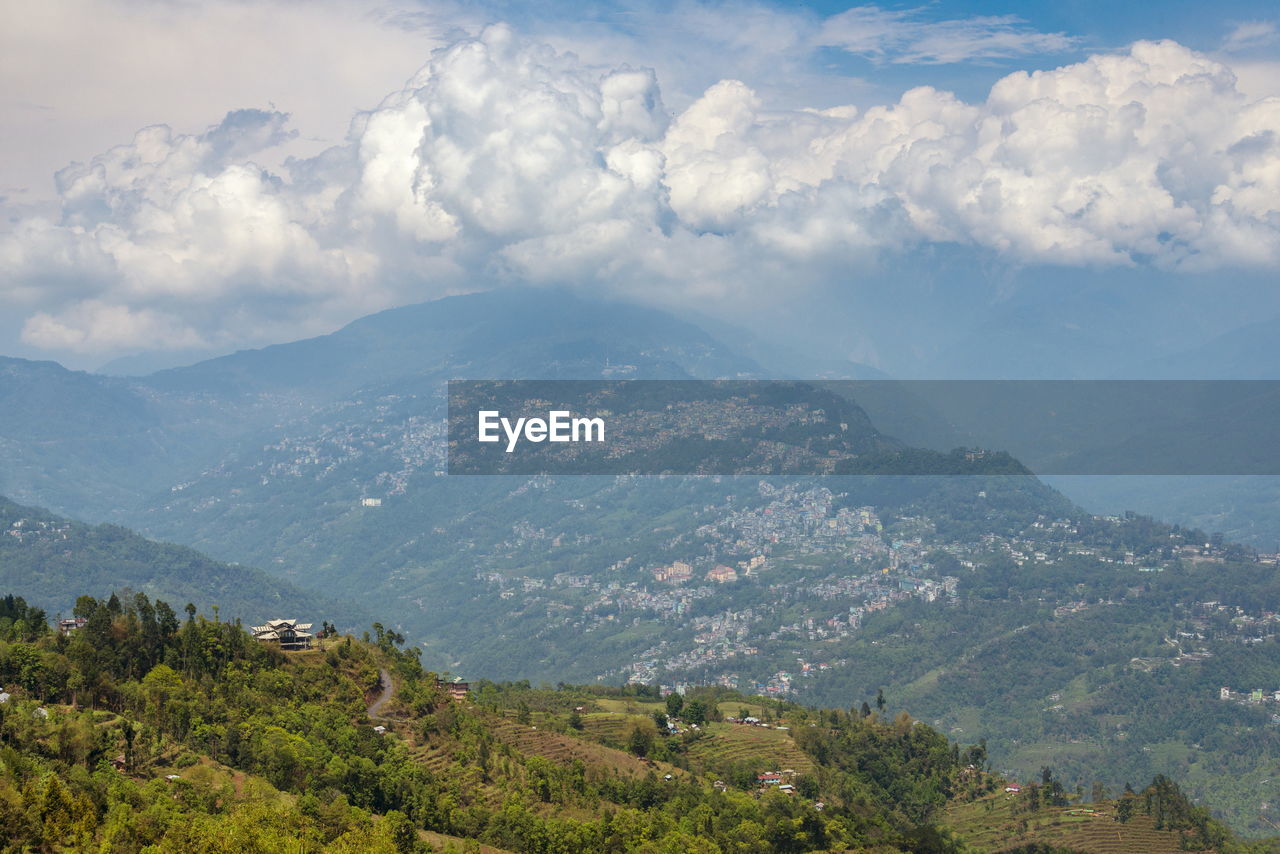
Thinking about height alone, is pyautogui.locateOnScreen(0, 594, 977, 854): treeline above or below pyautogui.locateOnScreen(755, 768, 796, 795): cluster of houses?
above

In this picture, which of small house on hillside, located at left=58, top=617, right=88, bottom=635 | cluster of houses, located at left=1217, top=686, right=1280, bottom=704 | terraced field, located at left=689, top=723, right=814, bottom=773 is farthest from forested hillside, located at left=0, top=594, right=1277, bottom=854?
cluster of houses, located at left=1217, top=686, right=1280, bottom=704

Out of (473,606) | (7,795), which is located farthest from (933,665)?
(7,795)

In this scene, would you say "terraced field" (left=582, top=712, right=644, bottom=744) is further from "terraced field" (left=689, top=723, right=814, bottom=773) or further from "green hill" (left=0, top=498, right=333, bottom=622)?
"green hill" (left=0, top=498, right=333, bottom=622)

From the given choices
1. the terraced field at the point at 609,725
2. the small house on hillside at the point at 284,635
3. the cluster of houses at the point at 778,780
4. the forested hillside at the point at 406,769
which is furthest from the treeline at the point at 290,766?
the terraced field at the point at 609,725

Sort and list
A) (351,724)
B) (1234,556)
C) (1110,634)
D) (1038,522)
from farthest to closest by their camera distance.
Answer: (1038,522)
(1234,556)
(1110,634)
(351,724)

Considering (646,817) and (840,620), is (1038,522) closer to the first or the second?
(840,620)

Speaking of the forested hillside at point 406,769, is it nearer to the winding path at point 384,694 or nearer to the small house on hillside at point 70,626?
the winding path at point 384,694
